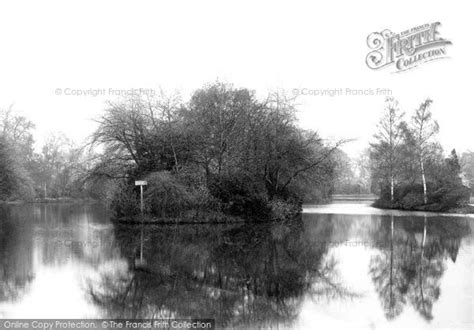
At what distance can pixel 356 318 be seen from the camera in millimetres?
7781

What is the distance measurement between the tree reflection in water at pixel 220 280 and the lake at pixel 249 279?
23 millimetres

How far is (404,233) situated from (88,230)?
14.5 m

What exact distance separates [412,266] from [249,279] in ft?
15.2

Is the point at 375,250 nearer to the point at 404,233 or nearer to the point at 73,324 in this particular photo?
the point at 404,233

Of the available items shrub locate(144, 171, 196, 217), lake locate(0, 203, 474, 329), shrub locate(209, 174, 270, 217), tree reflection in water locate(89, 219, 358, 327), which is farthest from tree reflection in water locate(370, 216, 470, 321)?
shrub locate(144, 171, 196, 217)

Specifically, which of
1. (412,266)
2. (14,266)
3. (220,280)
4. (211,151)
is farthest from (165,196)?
(412,266)

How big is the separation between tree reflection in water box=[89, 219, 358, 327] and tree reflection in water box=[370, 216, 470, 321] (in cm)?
109

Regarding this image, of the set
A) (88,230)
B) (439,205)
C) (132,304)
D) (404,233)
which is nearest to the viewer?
(132,304)

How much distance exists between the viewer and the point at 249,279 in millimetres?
10711

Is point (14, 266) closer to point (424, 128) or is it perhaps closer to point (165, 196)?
point (165, 196)

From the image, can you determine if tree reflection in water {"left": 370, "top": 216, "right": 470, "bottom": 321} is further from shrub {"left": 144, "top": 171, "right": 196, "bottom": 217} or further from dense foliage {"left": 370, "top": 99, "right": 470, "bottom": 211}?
dense foliage {"left": 370, "top": 99, "right": 470, "bottom": 211}

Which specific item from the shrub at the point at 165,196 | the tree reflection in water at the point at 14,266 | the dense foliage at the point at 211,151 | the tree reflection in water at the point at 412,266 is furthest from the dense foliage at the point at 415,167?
the tree reflection in water at the point at 14,266

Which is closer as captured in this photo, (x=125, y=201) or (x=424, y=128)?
(x=125, y=201)

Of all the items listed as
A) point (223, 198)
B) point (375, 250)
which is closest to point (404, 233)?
point (375, 250)
